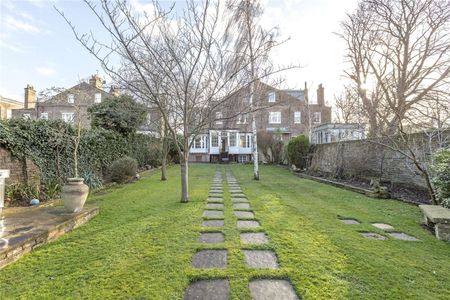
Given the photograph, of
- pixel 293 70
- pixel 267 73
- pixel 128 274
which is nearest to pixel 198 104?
pixel 267 73

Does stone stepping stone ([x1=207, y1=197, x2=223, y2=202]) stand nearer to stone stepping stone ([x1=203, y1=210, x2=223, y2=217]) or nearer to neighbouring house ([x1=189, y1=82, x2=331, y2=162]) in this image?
stone stepping stone ([x1=203, y1=210, x2=223, y2=217])

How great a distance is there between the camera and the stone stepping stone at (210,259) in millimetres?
2881

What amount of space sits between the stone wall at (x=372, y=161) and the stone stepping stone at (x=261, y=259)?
574 cm

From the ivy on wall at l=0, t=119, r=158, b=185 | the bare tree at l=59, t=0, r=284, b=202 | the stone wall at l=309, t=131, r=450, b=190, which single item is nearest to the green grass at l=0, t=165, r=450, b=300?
the bare tree at l=59, t=0, r=284, b=202

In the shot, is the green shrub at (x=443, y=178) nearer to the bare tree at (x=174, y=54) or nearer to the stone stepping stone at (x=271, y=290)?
the stone stepping stone at (x=271, y=290)

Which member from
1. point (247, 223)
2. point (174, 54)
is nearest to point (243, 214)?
point (247, 223)

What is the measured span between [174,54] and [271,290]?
517 centimetres

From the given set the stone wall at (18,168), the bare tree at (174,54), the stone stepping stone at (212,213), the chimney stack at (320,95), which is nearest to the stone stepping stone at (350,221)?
the stone stepping stone at (212,213)

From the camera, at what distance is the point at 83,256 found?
319 cm

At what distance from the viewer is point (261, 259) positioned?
3076 millimetres

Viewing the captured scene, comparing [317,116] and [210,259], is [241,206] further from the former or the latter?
[317,116]

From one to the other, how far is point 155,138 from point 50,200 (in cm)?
1090

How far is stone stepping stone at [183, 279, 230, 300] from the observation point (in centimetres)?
228

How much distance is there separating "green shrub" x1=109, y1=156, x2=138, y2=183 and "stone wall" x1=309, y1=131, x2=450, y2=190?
29.5ft
